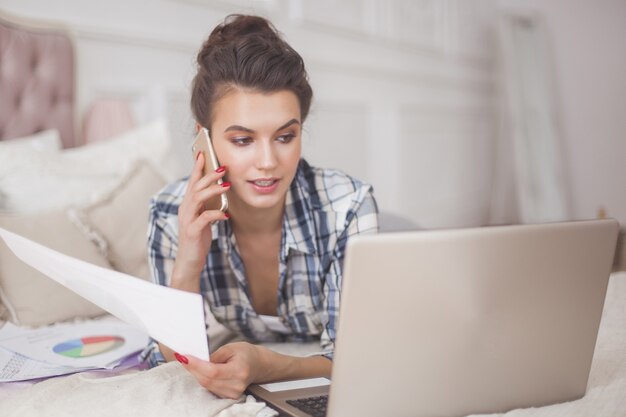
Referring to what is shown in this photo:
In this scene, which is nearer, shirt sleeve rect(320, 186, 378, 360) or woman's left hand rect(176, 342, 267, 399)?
woman's left hand rect(176, 342, 267, 399)

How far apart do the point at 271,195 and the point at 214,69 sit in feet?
1.00

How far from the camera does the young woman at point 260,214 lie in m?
1.27

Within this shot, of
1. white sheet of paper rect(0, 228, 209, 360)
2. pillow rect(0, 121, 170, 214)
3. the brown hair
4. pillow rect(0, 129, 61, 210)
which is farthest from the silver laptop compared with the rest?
pillow rect(0, 129, 61, 210)

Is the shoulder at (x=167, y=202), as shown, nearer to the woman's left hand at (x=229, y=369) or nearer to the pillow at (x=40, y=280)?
the pillow at (x=40, y=280)

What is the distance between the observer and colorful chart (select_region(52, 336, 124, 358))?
1.35 m

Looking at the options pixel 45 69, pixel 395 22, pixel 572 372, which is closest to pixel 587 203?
pixel 395 22

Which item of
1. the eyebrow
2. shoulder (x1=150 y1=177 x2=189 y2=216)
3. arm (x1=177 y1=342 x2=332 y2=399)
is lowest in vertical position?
arm (x1=177 y1=342 x2=332 y2=399)

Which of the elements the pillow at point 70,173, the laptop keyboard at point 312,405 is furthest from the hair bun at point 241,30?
the laptop keyboard at point 312,405

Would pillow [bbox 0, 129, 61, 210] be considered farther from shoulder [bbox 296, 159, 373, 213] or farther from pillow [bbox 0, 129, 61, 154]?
shoulder [bbox 296, 159, 373, 213]

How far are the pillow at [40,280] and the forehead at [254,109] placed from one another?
621 millimetres

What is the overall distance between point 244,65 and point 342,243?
0.43m

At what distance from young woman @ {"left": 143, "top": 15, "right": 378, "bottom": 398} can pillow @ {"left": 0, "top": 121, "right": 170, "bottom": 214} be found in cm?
50

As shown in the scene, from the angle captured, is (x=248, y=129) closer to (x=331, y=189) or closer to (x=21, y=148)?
(x=331, y=189)

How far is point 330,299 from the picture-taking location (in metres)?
1.37
